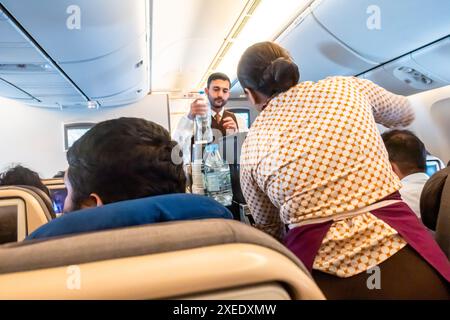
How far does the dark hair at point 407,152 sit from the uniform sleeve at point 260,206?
140 centimetres

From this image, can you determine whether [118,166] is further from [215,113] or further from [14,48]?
[14,48]

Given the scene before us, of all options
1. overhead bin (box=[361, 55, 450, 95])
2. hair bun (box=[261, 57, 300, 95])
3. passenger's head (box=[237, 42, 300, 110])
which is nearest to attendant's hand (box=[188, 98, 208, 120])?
passenger's head (box=[237, 42, 300, 110])

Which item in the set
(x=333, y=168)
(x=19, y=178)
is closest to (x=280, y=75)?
(x=333, y=168)

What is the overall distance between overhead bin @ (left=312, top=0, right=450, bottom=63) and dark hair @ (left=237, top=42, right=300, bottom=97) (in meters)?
1.69

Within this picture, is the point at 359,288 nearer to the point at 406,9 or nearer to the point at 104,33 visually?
the point at 406,9

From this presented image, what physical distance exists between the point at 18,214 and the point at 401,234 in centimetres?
145

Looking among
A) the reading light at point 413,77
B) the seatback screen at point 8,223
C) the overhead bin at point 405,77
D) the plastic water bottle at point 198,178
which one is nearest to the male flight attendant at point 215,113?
the plastic water bottle at point 198,178

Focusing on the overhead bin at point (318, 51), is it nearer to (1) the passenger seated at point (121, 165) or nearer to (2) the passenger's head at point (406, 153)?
(2) the passenger's head at point (406, 153)

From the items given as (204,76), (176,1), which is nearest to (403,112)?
(176,1)

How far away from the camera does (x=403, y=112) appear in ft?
4.96

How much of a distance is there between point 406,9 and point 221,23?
2025 millimetres

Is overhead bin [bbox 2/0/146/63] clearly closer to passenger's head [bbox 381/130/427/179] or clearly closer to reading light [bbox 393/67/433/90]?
passenger's head [bbox 381/130/427/179]

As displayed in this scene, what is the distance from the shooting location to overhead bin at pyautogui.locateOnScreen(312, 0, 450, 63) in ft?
8.65

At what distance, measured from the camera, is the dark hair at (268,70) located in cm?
132
